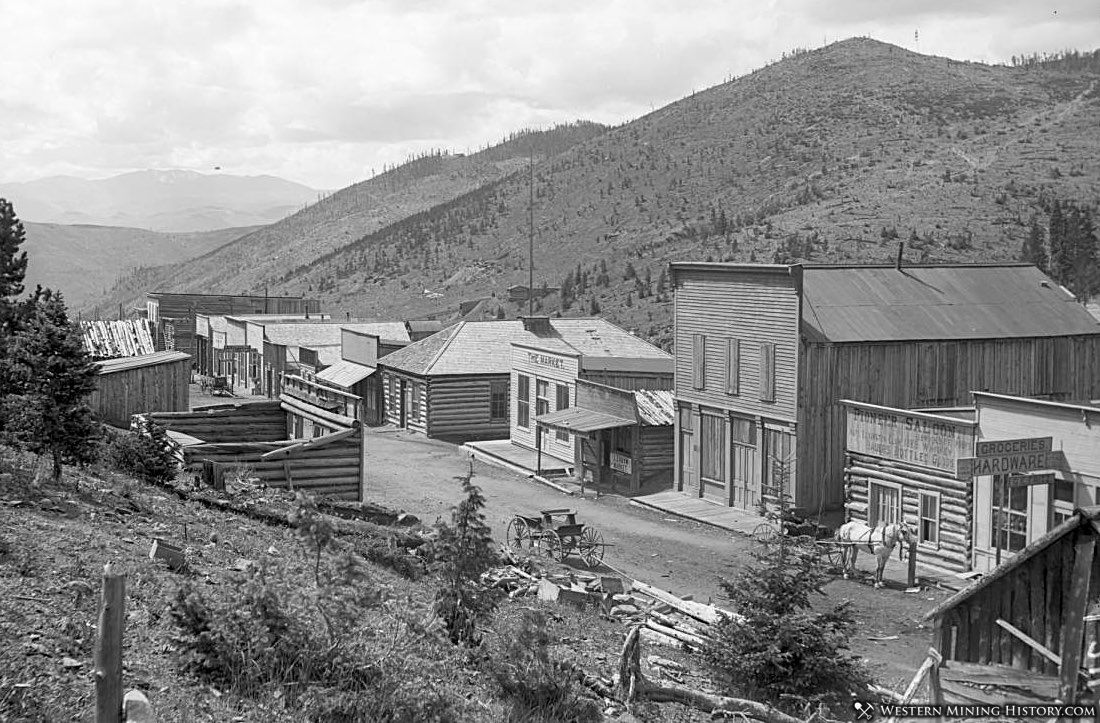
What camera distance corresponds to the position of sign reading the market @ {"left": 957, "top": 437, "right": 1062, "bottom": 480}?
22562 millimetres

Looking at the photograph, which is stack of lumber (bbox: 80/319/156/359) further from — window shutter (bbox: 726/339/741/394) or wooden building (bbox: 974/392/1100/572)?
wooden building (bbox: 974/392/1100/572)

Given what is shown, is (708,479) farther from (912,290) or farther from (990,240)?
(990,240)

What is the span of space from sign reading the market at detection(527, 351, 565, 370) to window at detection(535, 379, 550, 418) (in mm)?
672

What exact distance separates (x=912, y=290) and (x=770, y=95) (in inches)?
4057

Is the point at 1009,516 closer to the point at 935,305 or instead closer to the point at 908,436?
the point at 908,436

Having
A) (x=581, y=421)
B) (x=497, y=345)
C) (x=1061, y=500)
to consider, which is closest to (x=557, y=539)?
(x=1061, y=500)

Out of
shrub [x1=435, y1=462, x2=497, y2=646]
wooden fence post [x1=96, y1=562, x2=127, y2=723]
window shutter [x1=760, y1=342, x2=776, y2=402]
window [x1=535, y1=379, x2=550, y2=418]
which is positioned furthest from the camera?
window [x1=535, y1=379, x2=550, y2=418]

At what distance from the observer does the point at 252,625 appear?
10617 mm

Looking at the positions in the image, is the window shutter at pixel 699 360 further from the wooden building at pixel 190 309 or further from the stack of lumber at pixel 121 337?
the wooden building at pixel 190 309

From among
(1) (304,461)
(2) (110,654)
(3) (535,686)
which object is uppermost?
(2) (110,654)

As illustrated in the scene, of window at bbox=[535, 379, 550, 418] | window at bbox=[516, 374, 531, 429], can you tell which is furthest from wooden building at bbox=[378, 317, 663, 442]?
window at bbox=[535, 379, 550, 418]

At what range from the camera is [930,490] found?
25688mm

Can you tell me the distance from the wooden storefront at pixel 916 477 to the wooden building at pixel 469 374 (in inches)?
749

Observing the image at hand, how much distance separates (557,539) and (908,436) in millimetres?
8261
